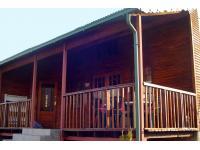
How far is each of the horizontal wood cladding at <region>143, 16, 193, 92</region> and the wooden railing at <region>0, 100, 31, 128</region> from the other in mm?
4859

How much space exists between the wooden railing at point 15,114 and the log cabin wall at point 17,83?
9.14ft

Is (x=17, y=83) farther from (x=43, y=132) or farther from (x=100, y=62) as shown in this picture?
(x=43, y=132)

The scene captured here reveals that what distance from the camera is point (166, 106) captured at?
7500mm

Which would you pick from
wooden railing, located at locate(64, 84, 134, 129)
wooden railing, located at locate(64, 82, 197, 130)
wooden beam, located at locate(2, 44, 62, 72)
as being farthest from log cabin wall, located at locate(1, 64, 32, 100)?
wooden railing, located at locate(64, 82, 197, 130)

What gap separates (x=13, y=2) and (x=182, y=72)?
5.56m

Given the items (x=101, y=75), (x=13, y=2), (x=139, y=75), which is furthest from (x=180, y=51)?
(x=13, y=2)

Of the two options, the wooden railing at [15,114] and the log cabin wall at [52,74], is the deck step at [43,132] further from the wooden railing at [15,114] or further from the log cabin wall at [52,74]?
the log cabin wall at [52,74]

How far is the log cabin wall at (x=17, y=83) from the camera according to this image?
15301mm

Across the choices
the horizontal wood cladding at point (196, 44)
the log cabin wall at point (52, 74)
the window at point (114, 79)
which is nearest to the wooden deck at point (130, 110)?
the horizontal wood cladding at point (196, 44)

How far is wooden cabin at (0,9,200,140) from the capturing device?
7.09m

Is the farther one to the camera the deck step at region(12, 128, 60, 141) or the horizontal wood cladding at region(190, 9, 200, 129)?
the horizontal wood cladding at region(190, 9, 200, 129)

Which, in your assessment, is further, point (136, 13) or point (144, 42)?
point (144, 42)

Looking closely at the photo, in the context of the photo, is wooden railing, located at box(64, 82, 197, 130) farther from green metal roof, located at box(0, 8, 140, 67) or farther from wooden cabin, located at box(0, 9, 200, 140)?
green metal roof, located at box(0, 8, 140, 67)

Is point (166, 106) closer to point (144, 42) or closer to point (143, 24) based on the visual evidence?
point (143, 24)
